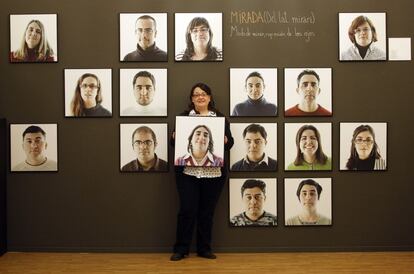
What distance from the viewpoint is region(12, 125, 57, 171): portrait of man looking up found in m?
4.79

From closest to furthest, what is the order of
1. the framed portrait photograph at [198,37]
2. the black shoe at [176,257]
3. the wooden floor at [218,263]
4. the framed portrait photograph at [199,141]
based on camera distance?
the wooden floor at [218,263] → the framed portrait photograph at [199,141] → the black shoe at [176,257] → the framed portrait photograph at [198,37]

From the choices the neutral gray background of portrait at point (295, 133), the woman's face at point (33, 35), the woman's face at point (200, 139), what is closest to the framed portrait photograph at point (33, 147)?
the woman's face at point (33, 35)

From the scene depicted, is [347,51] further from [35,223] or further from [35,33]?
[35,223]

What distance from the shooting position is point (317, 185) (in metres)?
4.81

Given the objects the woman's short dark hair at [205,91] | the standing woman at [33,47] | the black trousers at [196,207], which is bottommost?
the black trousers at [196,207]

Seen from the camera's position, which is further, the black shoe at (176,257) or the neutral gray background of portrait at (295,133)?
the neutral gray background of portrait at (295,133)

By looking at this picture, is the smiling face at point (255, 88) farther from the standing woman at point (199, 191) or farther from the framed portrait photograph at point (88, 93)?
the framed portrait photograph at point (88, 93)

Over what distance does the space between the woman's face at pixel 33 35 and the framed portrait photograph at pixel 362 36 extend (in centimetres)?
277

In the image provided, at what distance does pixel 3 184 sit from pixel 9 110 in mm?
682

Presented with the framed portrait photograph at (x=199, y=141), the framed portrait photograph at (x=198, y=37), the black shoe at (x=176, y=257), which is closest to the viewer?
the framed portrait photograph at (x=199, y=141)

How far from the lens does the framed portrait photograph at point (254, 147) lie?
→ 4770mm

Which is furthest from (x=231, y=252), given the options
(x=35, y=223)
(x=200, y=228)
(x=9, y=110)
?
(x=9, y=110)

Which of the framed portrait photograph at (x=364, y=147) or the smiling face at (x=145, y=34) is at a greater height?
the smiling face at (x=145, y=34)

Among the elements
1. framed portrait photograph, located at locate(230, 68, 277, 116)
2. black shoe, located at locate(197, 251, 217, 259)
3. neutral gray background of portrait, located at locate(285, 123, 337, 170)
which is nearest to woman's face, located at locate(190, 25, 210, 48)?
framed portrait photograph, located at locate(230, 68, 277, 116)
